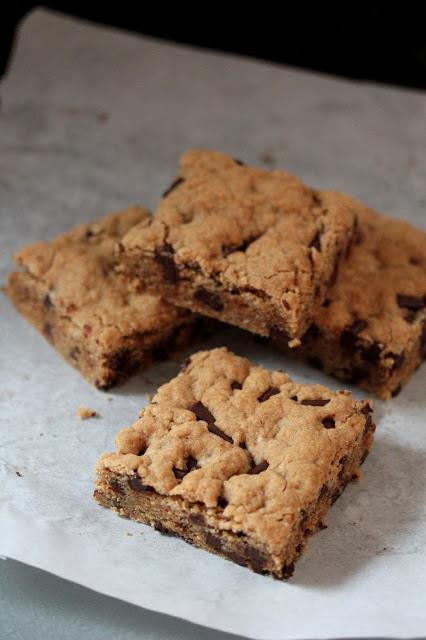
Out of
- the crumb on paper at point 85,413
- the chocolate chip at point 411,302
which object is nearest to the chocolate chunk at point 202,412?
the crumb on paper at point 85,413

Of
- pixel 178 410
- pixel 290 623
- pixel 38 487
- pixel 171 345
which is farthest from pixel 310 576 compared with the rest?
pixel 171 345

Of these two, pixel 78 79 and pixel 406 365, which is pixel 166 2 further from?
pixel 406 365

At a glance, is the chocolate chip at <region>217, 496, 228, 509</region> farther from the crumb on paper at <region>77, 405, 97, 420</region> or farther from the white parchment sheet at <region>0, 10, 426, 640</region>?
the crumb on paper at <region>77, 405, 97, 420</region>

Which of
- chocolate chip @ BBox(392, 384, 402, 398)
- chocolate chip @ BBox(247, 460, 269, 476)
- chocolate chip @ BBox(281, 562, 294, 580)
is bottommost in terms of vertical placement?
chocolate chip @ BBox(281, 562, 294, 580)

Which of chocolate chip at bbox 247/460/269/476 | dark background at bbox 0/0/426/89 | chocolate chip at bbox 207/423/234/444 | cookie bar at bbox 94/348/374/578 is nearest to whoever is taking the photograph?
cookie bar at bbox 94/348/374/578

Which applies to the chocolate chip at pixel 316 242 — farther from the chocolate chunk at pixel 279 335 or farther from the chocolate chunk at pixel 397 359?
the chocolate chunk at pixel 397 359

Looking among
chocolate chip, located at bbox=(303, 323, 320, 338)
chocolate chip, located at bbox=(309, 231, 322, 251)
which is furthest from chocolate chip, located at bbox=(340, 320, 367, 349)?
chocolate chip, located at bbox=(309, 231, 322, 251)

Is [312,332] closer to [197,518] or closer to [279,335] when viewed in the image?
[279,335]

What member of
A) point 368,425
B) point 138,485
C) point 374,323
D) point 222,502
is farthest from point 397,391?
point 138,485
